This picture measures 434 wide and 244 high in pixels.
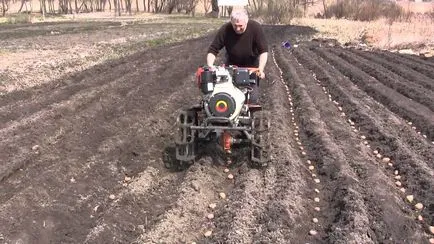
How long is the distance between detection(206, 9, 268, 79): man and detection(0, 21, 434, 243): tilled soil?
119cm

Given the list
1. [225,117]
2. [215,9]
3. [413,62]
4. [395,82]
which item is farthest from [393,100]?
[215,9]

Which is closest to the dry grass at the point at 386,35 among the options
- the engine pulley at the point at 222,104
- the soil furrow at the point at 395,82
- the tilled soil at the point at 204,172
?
the soil furrow at the point at 395,82

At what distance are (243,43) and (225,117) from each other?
4.00 feet

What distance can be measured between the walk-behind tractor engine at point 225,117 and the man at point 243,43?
39cm

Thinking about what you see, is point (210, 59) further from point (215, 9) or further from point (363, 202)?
point (215, 9)

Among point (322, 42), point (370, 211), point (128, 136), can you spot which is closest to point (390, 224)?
point (370, 211)

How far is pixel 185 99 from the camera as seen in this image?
10266mm

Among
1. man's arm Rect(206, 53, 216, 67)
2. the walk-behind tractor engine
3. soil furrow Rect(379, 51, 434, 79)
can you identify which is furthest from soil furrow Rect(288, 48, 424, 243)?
soil furrow Rect(379, 51, 434, 79)

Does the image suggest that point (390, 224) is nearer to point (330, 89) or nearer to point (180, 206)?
point (180, 206)

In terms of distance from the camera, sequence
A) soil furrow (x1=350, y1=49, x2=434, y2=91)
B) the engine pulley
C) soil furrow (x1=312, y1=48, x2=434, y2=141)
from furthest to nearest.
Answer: soil furrow (x1=350, y1=49, x2=434, y2=91) < soil furrow (x1=312, y1=48, x2=434, y2=141) < the engine pulley

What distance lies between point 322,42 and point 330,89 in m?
10.7

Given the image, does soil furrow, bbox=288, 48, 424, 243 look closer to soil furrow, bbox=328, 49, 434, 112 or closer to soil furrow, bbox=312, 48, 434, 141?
soil furrow, bbox=312, 48, 434, 141

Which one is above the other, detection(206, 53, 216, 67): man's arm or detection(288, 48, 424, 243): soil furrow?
detection(206, 53, 216, 67): man's arm

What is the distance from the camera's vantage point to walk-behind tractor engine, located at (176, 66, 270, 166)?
621 cm
